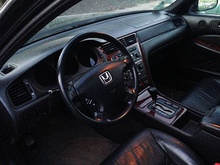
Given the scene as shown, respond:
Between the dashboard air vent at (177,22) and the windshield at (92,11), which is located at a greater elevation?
the windshield at (92,11)

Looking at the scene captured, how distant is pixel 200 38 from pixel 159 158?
5.49 ft

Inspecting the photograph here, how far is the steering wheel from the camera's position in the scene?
1369 mm

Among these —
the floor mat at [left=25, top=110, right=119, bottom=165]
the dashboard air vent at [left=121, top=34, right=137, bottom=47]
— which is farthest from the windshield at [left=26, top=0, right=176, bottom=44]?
the floor mat at [left=25, top=110, right=119, bottom=165]

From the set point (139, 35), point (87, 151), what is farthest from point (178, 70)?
point (87, 151)

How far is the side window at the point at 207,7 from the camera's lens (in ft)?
8.74

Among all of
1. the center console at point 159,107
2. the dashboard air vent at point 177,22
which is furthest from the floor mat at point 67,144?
the dashboard air vent at point 177,22

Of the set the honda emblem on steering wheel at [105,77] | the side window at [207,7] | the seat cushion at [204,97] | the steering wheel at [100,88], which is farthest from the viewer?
the side window at [207,7]

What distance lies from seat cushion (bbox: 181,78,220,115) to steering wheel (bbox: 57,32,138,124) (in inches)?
26.3

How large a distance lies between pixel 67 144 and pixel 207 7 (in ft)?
6.50

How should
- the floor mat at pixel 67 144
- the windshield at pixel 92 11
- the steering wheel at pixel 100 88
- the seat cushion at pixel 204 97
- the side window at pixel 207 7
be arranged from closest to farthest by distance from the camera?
the steering wheel at pixel 100 88
the windshield at pixel 92 11
the seat cushion at pixel 204 97
the floor mat at pixel 67 144
the side window at pixel 207 7

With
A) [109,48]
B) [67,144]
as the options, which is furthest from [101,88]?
[67,144]

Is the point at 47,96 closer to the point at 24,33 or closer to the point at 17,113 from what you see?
the point at 17,113

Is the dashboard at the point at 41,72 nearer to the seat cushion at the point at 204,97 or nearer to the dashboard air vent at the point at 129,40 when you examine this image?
the dashboard air vent at the point at 129,40

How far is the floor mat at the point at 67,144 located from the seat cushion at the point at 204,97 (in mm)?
773
